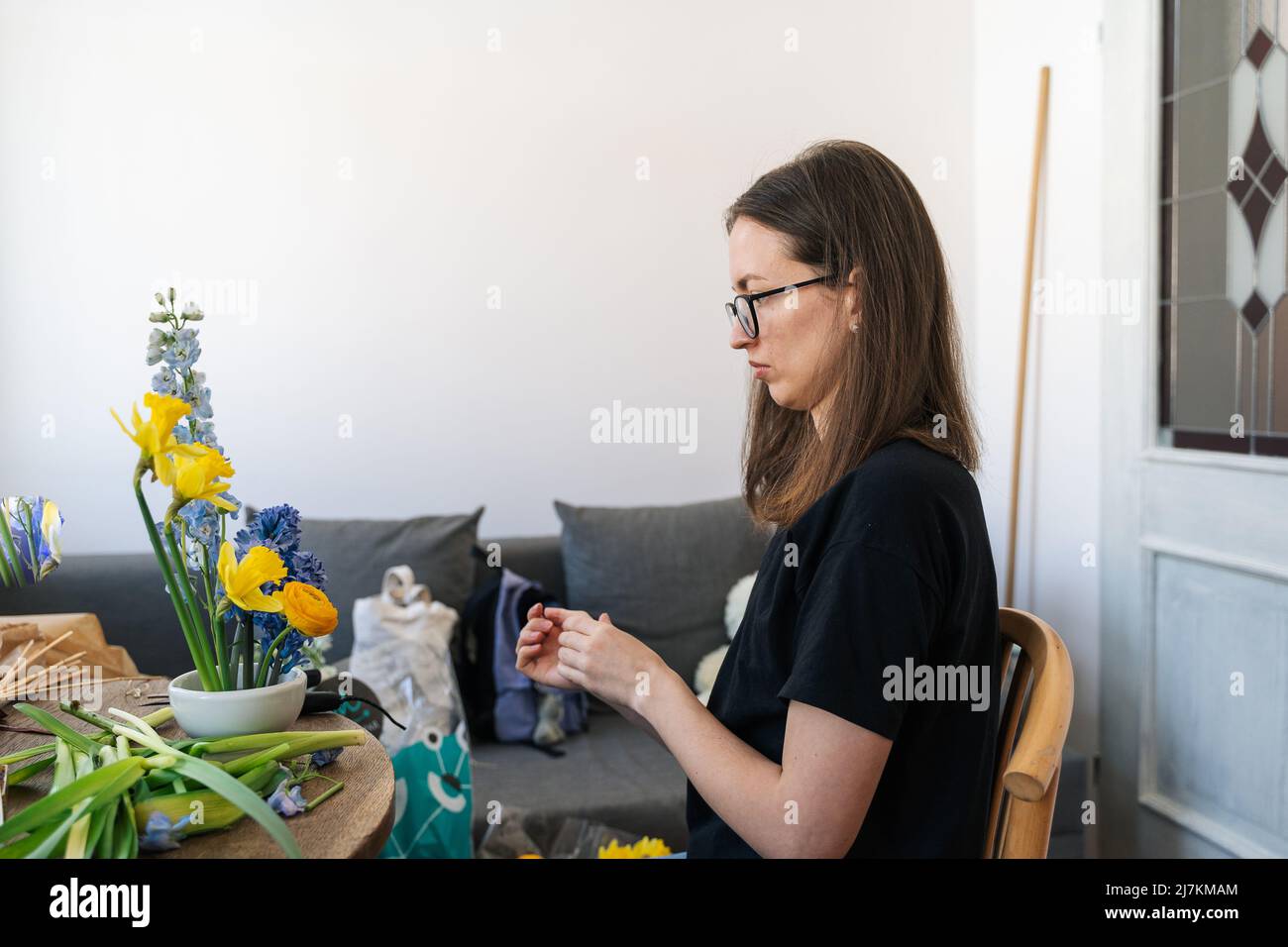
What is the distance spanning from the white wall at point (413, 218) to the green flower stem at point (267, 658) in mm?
2162

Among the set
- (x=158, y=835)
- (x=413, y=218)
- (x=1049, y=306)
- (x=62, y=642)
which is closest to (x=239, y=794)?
(x=158, y=835)

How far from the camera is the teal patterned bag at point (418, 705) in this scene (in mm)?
2027

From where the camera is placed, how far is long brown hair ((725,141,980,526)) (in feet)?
3.50

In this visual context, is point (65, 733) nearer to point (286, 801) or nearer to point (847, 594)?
point (286, 801)

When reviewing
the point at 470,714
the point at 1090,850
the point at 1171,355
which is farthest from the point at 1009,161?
the point at 470,714

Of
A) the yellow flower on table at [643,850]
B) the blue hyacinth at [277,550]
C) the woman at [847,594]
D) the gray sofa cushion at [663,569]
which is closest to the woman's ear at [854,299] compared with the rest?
the woman at [847,594]

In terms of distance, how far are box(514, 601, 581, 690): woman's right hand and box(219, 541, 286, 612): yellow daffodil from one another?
0.33m

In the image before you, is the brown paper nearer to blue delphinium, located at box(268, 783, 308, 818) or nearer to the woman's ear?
blue delphinium, located at box(268, 783, 308, 818)

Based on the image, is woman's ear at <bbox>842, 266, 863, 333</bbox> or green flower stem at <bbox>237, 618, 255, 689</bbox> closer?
green flower stem at <bbox>237, 618, 255, 689</bbox>

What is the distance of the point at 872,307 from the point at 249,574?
65cm

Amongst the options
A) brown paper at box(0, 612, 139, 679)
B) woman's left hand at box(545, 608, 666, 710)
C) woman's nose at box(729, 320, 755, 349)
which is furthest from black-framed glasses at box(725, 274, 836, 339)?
brown paper at box(0, 612, 139, 679)
